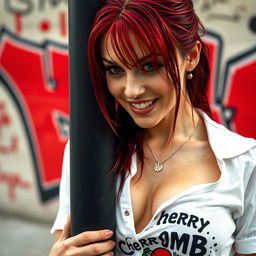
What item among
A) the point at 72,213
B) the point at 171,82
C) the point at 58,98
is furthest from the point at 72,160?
the point at 58,98

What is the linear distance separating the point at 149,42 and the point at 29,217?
3833 millimetres

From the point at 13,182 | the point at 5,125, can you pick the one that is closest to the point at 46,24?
the point at 5,125

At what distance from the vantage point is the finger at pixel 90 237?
109 centimetres

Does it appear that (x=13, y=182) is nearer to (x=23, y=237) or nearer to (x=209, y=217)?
(x=23, y=237)

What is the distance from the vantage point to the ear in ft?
4.30

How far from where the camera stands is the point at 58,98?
4219 mm

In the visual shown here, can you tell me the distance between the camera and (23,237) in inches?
164

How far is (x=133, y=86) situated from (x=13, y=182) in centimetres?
374

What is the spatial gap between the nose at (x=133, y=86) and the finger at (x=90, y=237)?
0.38 meters

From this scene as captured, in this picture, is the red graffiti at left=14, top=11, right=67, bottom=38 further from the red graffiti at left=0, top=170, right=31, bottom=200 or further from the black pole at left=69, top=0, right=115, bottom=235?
the black pole at left=69, top=0, right=115, bottom=235

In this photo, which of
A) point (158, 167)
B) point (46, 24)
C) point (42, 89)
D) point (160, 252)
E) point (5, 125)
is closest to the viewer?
point (160, 252)

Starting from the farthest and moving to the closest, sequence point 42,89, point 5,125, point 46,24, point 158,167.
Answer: point 5,125, point 42,89, point 46,24, point 158,167

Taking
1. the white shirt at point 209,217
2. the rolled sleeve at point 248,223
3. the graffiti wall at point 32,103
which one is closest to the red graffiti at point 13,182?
the graffiti wall at point 32,103

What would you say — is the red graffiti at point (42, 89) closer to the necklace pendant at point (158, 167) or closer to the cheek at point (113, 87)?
the necklace pendant at point (158, 167)
